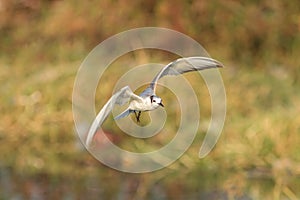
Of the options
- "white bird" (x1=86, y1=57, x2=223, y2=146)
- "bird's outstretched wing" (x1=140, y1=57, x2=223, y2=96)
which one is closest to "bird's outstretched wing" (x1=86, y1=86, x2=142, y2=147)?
"white bird" (x1=86, y1=57, x2=223, y2=146)

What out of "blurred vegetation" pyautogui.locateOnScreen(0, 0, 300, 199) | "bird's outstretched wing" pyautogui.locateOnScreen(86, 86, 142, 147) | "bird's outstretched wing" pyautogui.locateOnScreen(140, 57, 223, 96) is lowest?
"bird's outstretched wing" pyautogui.locateOnScreen(86, 86, 142, 147)

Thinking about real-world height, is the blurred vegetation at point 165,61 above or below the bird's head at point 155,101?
above

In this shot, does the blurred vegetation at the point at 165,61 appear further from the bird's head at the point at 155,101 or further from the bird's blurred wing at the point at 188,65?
the bird's head at the point at 155,101

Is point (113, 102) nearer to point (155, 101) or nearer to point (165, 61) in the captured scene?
point (155, 101)

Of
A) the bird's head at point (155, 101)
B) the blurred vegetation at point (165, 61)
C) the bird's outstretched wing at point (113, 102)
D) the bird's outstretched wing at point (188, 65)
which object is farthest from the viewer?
the blurred vegetation at point (165, 61)

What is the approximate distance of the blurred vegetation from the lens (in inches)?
176

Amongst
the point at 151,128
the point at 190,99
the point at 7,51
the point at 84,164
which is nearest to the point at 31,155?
the point at 84,164

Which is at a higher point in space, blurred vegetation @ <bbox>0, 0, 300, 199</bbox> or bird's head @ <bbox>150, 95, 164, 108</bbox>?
blurred vegetation @ <bbox>0, 0, 300, 199</bbox>

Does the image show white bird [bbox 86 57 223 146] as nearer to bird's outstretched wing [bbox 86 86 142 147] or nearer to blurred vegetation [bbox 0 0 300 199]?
bird's outstretched wing [bbox 86 86 142 147]

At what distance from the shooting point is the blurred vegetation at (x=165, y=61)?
4.47 m

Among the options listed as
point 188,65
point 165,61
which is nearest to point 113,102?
point 188,65

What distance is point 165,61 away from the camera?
19.6 ft

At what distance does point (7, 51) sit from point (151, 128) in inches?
58.7

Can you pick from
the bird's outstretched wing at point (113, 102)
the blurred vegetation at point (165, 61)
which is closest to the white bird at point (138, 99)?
the bird's outstretched wing at point (113, 102)
